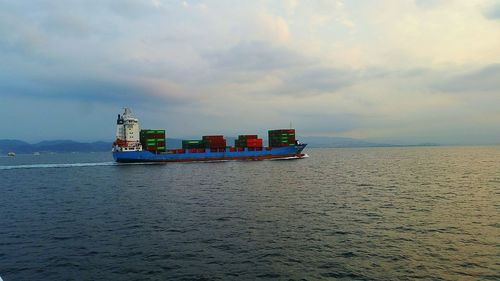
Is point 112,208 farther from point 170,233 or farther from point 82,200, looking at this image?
point 170,233

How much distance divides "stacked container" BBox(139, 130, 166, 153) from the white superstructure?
3.93 m

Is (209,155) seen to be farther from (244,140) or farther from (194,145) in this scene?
(244,140)

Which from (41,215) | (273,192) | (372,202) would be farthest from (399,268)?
(41,215)

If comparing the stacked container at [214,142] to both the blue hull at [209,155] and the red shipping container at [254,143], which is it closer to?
the blue hull at [209,155]

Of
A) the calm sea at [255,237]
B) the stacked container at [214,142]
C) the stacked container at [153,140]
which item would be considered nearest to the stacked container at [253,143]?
the stacked container at [214,142]

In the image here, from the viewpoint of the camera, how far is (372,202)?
118 feet

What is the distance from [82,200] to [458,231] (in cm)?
4066

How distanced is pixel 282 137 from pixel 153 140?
158ft

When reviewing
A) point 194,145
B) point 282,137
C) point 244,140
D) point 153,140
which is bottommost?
point 194,145

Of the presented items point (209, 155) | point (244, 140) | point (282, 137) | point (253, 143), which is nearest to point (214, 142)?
point (209, 155)

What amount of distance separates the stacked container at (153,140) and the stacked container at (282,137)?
139 ft

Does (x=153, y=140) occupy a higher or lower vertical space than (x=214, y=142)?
higher

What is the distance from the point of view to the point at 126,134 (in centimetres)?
9956

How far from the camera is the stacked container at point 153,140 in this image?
105 m
